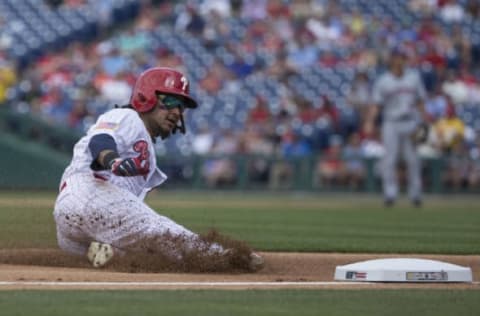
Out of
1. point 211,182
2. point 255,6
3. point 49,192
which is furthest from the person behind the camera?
point 255,6

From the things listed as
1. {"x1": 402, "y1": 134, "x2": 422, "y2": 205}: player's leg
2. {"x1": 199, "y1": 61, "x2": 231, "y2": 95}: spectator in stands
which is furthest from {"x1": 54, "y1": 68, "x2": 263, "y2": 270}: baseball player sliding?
{"x1": 199, "y1": 61, "x2": 231, "y2": 95}: spectator in stands

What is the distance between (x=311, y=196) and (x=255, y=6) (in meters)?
4.61

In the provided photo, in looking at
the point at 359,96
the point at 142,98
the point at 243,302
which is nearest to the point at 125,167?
the point at 142,98

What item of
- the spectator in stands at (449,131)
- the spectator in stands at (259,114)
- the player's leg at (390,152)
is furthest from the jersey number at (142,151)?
the spectator in stands at (449,131)

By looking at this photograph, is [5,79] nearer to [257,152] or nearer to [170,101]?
[257,152]

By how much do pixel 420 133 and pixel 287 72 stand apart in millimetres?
5462

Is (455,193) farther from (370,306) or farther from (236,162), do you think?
(370,306)

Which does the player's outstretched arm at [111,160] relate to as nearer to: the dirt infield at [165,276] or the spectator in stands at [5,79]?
the dirt infield at [165,276]

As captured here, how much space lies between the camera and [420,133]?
1639cm

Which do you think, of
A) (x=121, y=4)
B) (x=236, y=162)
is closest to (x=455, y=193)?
(x=236, y=162)

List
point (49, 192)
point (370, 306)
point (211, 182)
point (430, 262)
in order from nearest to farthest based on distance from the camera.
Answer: point (370, 306)
point (430, 262)
point (49, 192)
point (211, 182)

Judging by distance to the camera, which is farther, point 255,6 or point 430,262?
point 255,6

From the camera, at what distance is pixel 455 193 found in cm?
2014

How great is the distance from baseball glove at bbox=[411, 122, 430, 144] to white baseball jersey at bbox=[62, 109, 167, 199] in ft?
31.5
